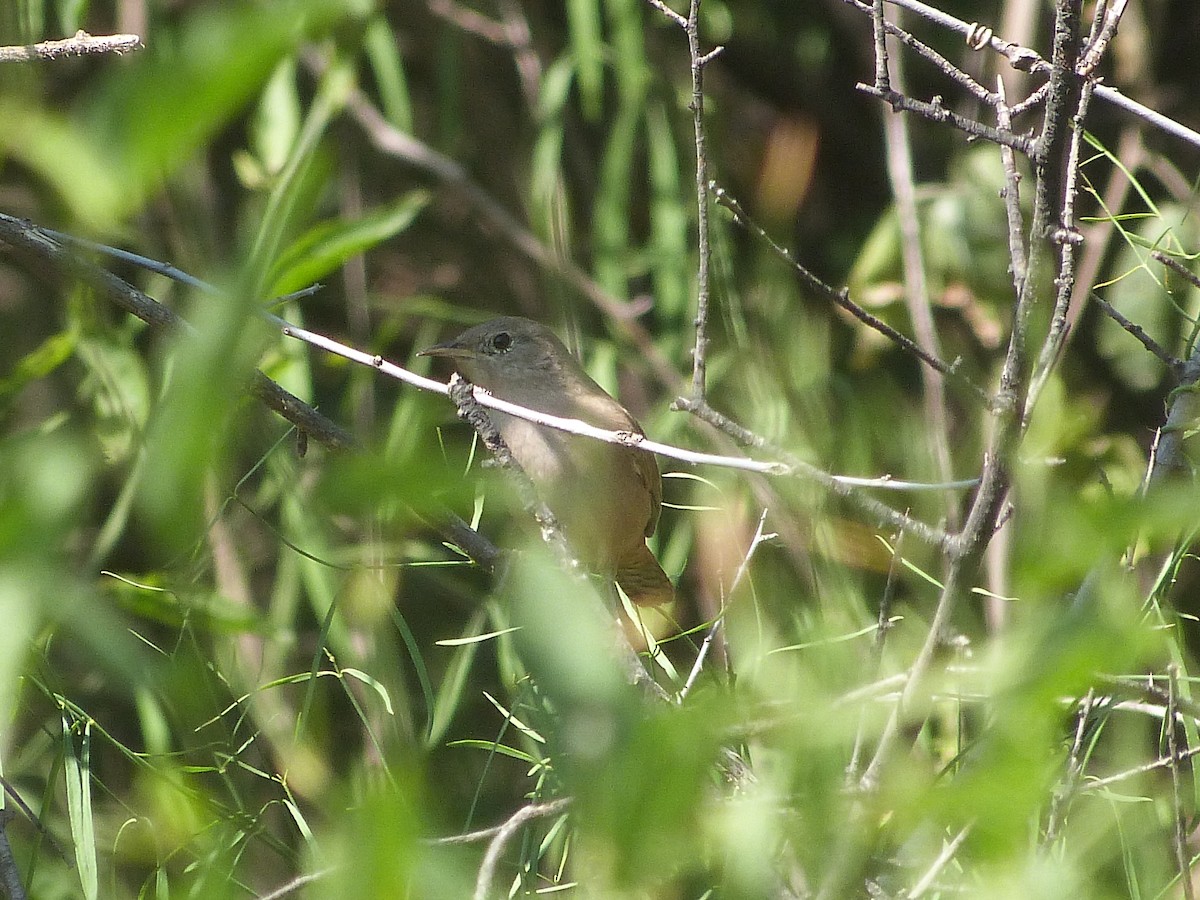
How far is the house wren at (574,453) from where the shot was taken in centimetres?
370

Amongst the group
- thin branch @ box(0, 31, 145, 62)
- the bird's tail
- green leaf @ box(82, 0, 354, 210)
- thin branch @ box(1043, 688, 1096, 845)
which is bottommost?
the bird's tail

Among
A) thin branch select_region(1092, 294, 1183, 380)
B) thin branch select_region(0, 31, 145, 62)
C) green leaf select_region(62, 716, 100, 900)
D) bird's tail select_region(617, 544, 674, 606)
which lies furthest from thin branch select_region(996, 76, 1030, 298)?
bird's tail select_region(617, 544, 674, 606)

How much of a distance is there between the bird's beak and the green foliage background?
235 millimetres

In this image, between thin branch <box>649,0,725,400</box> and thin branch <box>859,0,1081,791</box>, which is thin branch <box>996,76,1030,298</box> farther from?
thin branch <box>649,0,725,400</box>

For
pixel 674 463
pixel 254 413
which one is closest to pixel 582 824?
pixel 254 413

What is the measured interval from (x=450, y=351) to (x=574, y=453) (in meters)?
0.60

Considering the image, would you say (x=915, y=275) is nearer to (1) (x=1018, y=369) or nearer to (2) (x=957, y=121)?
(2) (x=957, y=121)

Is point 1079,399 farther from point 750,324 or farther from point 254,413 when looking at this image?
point 254,413

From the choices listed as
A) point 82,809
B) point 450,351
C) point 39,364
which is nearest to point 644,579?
point 450,351

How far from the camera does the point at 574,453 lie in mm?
3732

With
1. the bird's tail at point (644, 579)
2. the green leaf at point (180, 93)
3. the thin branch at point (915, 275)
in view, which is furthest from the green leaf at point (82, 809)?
the thin branch at point (915, 275)

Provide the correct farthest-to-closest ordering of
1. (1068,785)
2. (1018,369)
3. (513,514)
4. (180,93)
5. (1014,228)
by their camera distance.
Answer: (513,514) < (1068,785) < (1014,228) < (1018,369) < (180,93)

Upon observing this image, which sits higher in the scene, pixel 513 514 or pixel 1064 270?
pixel 1064 270

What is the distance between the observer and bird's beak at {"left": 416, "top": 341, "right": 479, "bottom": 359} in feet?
13.1
